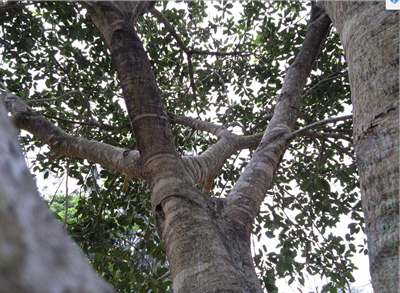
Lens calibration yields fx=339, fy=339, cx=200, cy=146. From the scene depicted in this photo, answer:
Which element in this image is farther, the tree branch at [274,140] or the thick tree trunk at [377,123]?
the tree branch at [274,140]

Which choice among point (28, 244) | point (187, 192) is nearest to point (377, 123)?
point (187, 192)

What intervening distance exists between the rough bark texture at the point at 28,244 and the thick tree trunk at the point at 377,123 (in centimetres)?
71

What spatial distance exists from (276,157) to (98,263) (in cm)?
169

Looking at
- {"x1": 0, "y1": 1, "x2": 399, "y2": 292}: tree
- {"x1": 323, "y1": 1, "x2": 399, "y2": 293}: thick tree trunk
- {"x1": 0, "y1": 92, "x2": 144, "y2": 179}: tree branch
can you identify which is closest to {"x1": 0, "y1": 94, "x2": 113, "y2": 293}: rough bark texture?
{"x1": 0, "y1": 1, "x2": 399, "y2": 292}: tree

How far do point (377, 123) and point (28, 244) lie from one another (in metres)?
0.91

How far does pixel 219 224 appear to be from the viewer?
1404mm

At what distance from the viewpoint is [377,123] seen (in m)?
0.92

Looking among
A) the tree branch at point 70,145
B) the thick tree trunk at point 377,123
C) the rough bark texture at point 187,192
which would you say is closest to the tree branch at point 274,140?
the rough bark texture at point 187,192

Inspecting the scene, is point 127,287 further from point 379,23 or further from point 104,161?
point 379,23

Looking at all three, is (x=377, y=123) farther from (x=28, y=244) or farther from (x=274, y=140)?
(x=274, y=140)

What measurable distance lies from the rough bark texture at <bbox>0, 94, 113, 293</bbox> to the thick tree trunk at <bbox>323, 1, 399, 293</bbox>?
71 centimetres

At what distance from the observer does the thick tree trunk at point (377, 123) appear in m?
0.78

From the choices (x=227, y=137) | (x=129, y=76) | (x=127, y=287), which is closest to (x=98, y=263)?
(x=127, y=287)

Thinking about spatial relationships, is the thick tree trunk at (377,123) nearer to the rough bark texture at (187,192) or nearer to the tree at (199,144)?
the tree at (199,144)
